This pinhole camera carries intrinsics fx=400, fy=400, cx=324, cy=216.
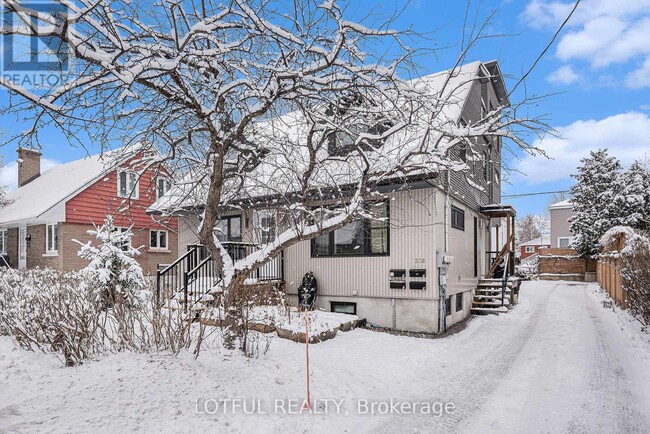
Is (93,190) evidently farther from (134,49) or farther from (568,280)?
(568,280)

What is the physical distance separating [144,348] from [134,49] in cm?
377

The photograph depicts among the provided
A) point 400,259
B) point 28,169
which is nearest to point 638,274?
point 400,259

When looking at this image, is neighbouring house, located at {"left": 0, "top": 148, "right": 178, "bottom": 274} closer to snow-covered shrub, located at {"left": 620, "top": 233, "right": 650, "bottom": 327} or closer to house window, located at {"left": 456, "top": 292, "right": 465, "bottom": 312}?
house window, located at {"left": 456, "top": 292, "right": 465, "bottom": 312}

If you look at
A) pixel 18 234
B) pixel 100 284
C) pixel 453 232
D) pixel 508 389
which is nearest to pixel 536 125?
pixel 508 389

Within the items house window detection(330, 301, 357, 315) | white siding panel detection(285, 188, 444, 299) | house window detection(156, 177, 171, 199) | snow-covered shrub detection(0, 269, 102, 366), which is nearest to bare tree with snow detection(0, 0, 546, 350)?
house window detection(156, 177, 171, 199)

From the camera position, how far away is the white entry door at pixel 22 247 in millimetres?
19266

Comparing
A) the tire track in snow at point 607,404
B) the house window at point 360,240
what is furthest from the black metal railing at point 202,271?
the tire track in snow at point 607,404

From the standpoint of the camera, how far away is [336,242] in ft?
34.5

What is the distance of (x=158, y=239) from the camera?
1969 cm

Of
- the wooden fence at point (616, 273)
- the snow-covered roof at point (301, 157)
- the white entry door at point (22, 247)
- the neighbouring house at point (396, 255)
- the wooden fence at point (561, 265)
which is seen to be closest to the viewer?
the snow-covered roof at point (301, 157)

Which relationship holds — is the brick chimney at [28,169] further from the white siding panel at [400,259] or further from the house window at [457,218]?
the house window at [457,218]

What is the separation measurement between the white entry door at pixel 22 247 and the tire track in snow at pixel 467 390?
21.0 m

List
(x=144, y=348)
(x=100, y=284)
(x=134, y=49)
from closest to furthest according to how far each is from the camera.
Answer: (x=134, y=49) < (x=144, y=348) < (x=100, y=284)

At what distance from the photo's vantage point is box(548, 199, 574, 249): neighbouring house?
3406 centimetres
